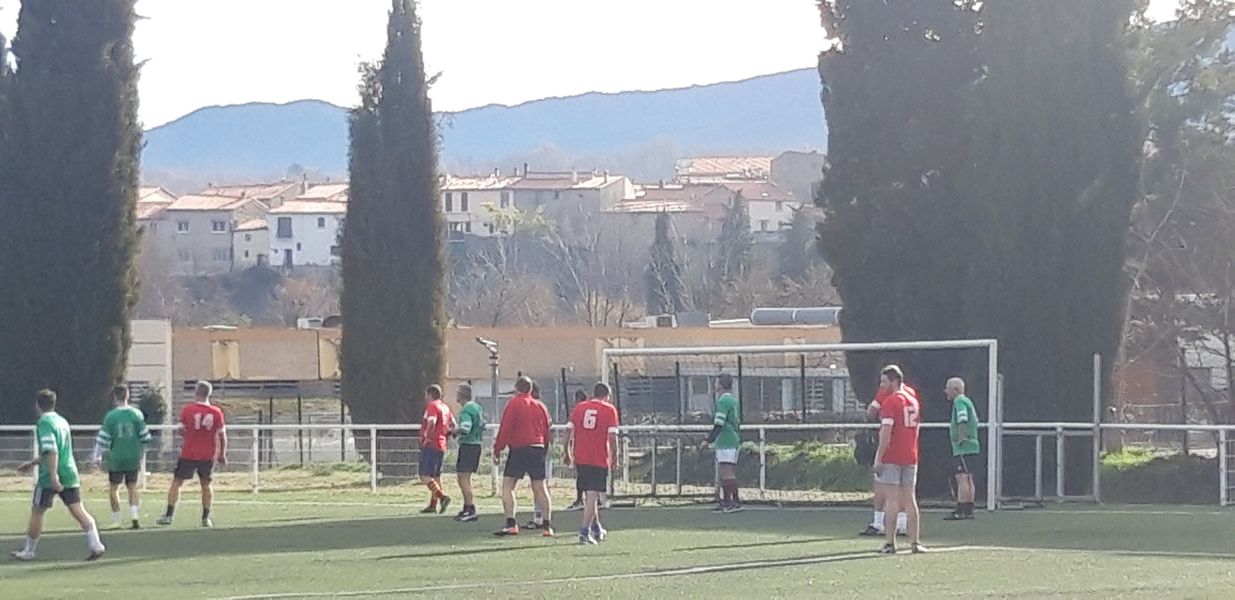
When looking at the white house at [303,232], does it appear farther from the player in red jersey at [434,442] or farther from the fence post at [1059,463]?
the fence post at [1059,463]

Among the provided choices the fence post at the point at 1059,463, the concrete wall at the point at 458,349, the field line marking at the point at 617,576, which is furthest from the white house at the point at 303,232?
the field line marking at the point at 617,576

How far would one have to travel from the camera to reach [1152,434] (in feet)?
111

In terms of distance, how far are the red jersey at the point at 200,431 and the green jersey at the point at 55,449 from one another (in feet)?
13.0

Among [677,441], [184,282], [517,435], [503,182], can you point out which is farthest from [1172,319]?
[503,182]

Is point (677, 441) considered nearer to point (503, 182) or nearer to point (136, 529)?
point (136, 529)

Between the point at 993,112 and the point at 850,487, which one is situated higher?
the point at 993,112

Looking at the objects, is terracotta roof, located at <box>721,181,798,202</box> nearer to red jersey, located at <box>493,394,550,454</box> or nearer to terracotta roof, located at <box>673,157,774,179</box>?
terracotta roof, located at <box>673,157,774,179</box>

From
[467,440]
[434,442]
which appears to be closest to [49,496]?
[467,440]

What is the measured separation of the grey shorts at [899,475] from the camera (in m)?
16.6

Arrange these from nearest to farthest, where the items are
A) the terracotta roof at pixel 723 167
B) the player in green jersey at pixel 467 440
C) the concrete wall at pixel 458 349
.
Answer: the player in green jersey at pixel 467 440 → the concrete wall at pixel 458 349 → the terracotta roof at pixel 723 167

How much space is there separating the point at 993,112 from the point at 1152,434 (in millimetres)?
10034

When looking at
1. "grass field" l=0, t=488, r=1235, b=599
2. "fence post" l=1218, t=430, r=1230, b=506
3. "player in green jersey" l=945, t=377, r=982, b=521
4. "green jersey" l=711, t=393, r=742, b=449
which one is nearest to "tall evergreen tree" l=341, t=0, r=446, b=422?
"grass field" l=0, t=488, r=1235, b=599

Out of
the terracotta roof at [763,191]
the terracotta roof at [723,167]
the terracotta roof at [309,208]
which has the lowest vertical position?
the terracotta roof at [309,208]

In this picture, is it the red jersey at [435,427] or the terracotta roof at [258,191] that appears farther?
the terracotta roof at [258,191]
